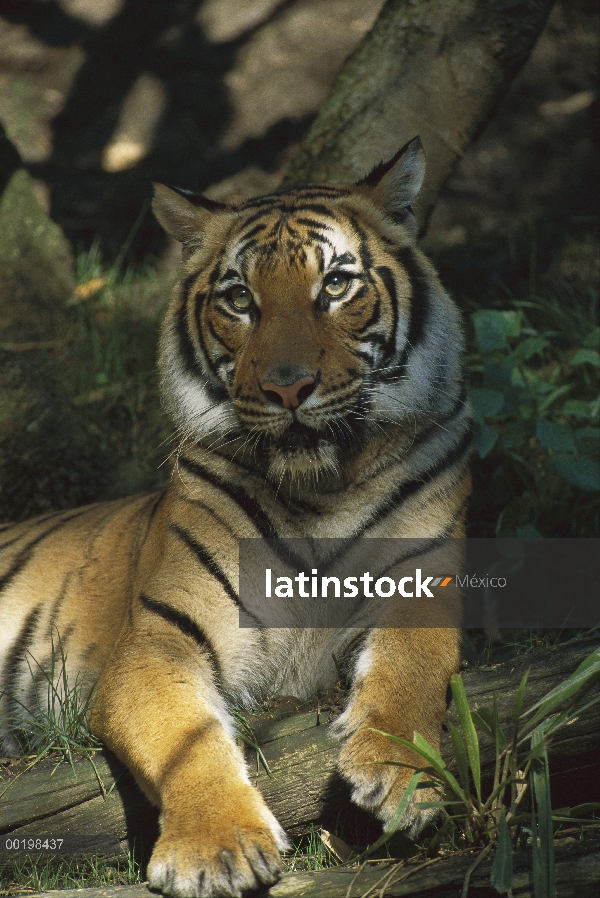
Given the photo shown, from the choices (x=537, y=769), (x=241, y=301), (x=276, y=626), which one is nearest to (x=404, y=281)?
(x=241, y=301)

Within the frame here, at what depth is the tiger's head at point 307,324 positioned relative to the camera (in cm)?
250

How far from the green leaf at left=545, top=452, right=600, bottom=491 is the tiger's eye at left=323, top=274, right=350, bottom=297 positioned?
1407mm

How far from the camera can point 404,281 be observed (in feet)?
9.17

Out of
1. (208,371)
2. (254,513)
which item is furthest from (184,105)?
(254,513)

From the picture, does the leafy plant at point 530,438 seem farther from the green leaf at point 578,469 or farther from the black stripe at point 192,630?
the black stripe at point 192,630

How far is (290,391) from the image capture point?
7.86 ft

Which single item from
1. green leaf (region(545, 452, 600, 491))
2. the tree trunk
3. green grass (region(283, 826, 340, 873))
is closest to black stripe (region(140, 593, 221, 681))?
green grass (region(283, 826, 340, 873))

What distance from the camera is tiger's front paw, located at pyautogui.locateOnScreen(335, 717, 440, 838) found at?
6.66ft

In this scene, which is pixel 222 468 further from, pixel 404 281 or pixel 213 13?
pixel 213 13

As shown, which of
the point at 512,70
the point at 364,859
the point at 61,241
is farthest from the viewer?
the point at 61,241

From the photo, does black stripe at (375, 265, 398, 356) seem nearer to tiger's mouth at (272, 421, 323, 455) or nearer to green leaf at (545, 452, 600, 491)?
tiger's mouth at (272, 421, 323, 455)

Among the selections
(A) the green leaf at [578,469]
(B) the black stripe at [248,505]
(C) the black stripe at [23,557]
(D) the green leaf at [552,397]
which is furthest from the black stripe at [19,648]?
(D) the green leaf at [552,397]

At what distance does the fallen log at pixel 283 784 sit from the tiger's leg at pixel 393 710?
0.28 feet

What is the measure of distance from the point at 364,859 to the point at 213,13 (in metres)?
6.10
